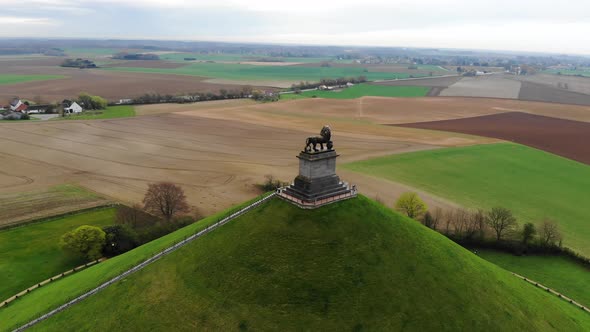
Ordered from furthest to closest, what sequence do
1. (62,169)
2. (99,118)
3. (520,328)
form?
1. (99,118)
2. (62,169)
3. (520,328)

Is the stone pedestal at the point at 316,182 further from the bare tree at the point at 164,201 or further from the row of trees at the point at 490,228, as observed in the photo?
the bare tree at the point at 164,201

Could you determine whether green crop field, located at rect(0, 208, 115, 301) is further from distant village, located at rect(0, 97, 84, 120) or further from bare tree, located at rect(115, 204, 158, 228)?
distant village, located at rect(0, 97, 84, 120)

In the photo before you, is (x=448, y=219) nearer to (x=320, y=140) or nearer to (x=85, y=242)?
(x=320, y=140)

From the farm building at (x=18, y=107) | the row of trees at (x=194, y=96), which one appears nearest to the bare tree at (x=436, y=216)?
the row of trees at (x=194, y=96)

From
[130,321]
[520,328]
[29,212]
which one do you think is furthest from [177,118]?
[520,328]

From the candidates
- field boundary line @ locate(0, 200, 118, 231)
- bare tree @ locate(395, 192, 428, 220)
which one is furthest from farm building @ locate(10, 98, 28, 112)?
bare tree @ locate(395, 192, 428, 220)

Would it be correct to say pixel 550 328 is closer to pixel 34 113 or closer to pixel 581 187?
pixel 581 187
